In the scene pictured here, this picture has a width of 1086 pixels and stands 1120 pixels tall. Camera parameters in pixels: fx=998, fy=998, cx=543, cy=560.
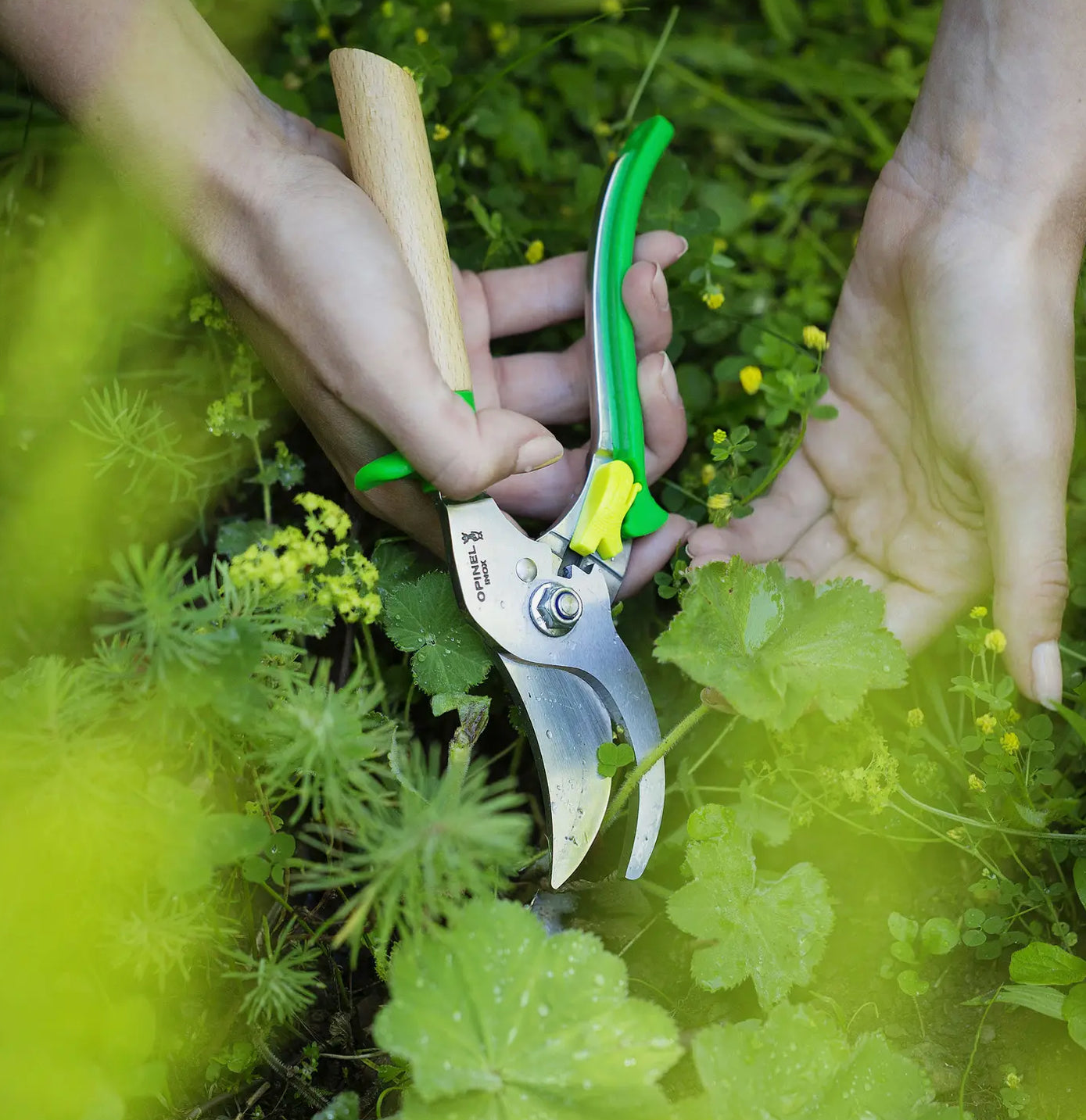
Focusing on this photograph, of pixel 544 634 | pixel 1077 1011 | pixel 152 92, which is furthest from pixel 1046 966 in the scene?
pixel 152 92

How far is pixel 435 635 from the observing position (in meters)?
2.20

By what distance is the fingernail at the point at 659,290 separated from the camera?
2285 millimetres

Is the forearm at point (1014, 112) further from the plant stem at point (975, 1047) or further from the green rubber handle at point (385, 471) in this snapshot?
the plant stem at point (975, 1047)

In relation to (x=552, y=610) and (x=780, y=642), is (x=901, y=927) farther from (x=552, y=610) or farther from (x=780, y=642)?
(x=552, y=610)

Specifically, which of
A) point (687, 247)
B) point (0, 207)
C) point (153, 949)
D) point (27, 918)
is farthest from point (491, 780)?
point (0, 207)

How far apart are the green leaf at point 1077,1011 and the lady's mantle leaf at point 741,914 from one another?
0.46m

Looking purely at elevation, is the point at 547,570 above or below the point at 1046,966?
above

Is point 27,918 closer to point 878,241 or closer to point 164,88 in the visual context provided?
point 164,88

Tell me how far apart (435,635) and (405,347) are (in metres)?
0.63

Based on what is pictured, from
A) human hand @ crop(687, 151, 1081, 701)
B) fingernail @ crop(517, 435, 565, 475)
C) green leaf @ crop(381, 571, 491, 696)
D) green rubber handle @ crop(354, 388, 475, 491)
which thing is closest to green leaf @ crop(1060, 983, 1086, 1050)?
human hand @ crop(687, 151, 1081, 701)

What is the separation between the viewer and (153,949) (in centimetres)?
177

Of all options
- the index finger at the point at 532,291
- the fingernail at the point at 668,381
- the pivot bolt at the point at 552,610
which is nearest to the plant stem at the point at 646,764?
the pivot bolt at the point at 552,610

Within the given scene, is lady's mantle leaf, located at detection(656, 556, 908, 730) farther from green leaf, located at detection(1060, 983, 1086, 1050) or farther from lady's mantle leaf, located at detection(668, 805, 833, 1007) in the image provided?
green leaf, located at detection(1060, 983, 1086, 1050)

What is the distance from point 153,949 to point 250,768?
0.38m
